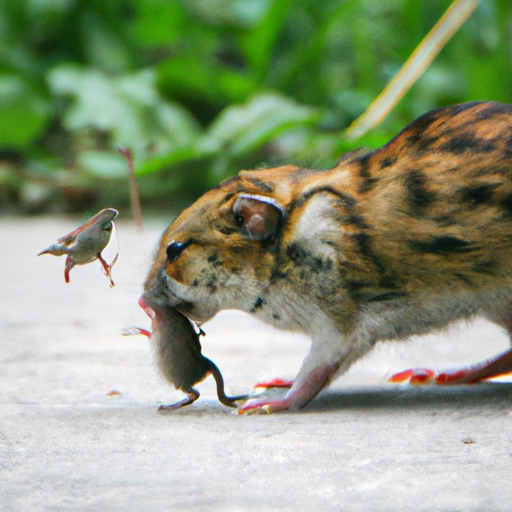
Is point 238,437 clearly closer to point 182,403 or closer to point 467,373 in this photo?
point 182,403

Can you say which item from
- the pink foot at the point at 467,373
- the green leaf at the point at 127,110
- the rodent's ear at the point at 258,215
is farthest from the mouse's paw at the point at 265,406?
the green leaf at the point at 127,110

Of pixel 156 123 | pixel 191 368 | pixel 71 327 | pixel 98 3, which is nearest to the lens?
pixel 191 368

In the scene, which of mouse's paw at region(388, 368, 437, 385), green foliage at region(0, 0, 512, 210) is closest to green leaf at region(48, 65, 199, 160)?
green foliage at region(0, 0, 512, 210)

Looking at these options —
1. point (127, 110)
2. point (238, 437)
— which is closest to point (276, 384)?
point (238, 437)

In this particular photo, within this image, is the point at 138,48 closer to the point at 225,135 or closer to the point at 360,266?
the point at 225,135

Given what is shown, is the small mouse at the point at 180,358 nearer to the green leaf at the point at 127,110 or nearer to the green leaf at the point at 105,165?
the green leaf at the point at 127,110

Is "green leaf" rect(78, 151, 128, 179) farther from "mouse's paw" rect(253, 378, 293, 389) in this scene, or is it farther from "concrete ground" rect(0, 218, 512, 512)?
"mouse's paw" rect(253, 378, 293, 389)

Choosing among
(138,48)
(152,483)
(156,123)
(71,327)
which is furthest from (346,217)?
(138,48)
